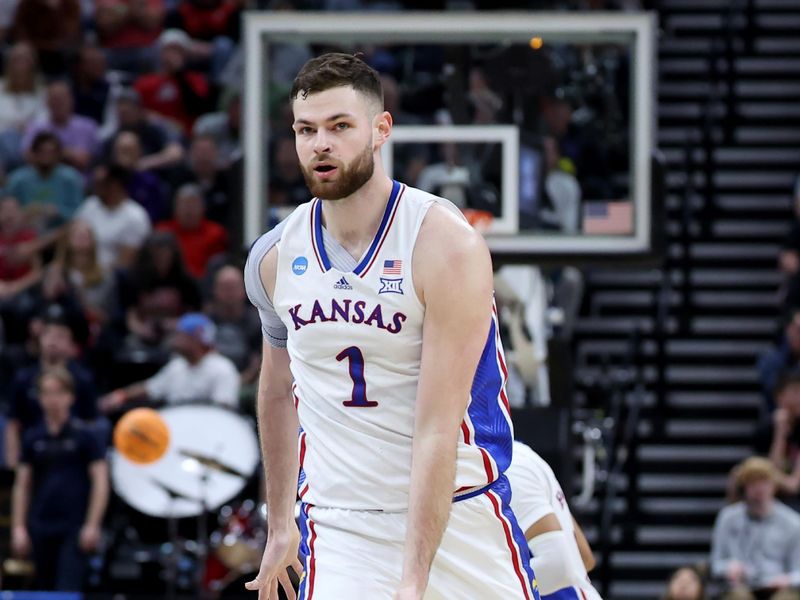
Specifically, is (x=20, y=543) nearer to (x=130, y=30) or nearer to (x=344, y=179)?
(x=130, y=30)

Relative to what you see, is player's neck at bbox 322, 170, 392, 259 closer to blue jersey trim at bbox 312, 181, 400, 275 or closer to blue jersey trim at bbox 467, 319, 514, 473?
blue jersey trim at bbox 312, 181, 400, 275

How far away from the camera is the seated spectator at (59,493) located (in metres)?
11.6

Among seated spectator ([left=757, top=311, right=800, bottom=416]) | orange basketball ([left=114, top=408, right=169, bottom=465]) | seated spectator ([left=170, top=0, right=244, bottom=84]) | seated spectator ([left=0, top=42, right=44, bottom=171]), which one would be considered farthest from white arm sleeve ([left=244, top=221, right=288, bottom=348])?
seated spectator ([left=170, top=0, right=244, bottom=84])

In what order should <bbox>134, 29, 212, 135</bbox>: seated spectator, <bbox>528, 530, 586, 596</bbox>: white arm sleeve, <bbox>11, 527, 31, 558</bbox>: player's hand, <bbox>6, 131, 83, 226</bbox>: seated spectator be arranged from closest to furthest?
<bbox>528, 530, 586, 596</bbox>: white arm sleeve, <bbox>11, 527, 31, 558</bbox>: player's hand, <bbox>6, 131, 83, 226</bbox>: seated spectator, <bbox>134, 29, 212, 135</bbox>: seated spectator

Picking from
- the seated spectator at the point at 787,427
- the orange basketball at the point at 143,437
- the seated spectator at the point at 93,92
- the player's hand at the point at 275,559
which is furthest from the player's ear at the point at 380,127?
the seated spectator at the point at 93,92

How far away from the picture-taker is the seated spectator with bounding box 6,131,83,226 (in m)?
14.4

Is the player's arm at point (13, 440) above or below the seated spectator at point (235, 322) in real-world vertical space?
below

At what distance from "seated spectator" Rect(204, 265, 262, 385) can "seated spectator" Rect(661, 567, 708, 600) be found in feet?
11.7

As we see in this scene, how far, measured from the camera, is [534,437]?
954 centimetres

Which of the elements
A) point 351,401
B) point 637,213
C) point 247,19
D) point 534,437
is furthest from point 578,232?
point 351,401

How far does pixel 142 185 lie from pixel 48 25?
8.52 ft

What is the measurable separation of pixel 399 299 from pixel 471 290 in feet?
0.61

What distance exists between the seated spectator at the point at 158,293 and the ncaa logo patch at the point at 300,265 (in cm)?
864

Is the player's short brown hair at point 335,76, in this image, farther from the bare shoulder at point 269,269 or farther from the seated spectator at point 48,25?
the seated spectator at point 48,25
